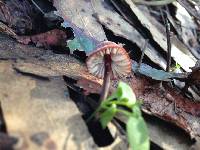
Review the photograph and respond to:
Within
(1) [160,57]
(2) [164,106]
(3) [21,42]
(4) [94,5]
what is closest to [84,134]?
(2) [164,106]

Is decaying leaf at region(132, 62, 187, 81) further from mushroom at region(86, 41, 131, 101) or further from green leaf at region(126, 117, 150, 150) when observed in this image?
green leaf at region(126, 117, 150, 150)

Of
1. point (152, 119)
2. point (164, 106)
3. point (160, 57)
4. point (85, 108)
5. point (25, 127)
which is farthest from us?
point (160, 57)

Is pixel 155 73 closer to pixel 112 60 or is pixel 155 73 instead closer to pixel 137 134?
pixel 112 60

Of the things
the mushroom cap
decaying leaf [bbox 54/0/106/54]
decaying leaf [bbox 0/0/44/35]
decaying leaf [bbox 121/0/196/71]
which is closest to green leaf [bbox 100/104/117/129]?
the mushroom cap

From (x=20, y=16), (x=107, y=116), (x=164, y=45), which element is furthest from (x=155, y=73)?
(x=20, y=16)

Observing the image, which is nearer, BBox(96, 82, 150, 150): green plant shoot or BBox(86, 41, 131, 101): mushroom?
BBox(96, 82, 150, 150): green plant shoot

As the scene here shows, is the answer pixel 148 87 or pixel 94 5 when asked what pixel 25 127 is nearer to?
pixel 148 87
